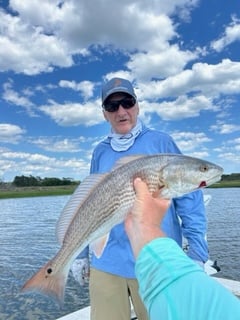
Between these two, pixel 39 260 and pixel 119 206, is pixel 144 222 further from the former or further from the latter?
pixel 39 260

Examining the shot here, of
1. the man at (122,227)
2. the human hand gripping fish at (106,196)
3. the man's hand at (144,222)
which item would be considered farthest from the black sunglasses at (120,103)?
the man's hand at (144,222)

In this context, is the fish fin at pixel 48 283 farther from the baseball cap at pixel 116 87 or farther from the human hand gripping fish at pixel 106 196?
the baseball cap at pixel 116 87

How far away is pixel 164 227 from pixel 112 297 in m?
0.78

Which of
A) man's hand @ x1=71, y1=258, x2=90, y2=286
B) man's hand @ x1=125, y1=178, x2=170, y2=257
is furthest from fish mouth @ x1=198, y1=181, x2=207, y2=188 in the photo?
man's hand @ x1=71, y1=258, x2=90, y2=286

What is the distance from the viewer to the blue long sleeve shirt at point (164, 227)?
3248 millimetres

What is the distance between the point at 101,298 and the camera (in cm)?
342

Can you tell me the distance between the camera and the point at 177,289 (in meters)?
0.85

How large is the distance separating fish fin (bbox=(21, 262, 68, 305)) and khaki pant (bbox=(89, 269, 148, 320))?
2.63 feet

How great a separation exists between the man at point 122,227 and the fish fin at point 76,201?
0.68 metres

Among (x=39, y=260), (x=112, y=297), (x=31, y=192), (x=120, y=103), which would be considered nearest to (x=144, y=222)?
(x=112, y=297)

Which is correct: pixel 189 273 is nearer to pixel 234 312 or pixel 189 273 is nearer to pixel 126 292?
pixel 234 312

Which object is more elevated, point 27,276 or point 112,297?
point 112,297

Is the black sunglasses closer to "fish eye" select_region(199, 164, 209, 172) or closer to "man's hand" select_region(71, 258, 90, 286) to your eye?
"fish eye" select_region(199, 164, 209, 172)

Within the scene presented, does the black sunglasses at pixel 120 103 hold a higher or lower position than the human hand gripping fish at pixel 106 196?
higher
